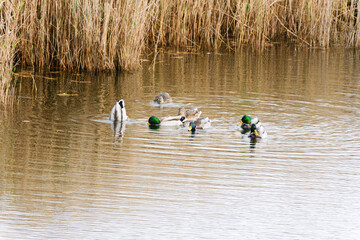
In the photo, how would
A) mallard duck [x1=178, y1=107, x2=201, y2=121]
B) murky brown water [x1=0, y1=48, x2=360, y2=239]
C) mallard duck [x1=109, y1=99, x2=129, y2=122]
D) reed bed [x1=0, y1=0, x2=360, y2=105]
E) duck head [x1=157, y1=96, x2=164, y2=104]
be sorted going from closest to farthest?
murky brown water [x1=0, y1=48, x2=360, y2=239], mallard duck [x1=109, y1=99, x2=129, y2=122], mallard duck [x1=178, y1=107, x2=201, y2=121], duck head [x1=157, y1=96, x2=164, y2=104], reed bed [x1=0, y1=0, x2=360, y2=105]

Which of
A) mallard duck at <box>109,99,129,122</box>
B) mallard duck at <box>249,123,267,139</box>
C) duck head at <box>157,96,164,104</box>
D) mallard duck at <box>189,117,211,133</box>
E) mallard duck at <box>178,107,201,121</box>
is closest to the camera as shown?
mallard duck at <box>249,123,267,139</box>

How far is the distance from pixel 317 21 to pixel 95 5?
20.8ft

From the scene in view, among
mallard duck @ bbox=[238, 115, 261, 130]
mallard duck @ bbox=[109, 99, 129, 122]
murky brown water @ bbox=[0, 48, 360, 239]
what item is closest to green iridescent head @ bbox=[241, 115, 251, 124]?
mallard duck @ bbox=[238, 115, 261, 130]

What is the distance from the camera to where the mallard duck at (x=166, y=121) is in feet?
32.3

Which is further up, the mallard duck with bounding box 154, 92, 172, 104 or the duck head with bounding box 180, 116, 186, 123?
the mallard duck with bounding box 154, 92, 172, 104

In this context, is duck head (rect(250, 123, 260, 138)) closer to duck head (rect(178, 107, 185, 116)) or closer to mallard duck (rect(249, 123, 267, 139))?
mallard duck (rect(249, 123, 267, 139))

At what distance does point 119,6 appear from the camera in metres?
13.2

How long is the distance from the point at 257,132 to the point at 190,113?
1.40 m

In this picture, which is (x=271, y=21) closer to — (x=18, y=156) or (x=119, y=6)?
(x=119, y=6)

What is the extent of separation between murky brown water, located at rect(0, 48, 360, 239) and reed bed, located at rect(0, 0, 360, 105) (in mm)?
553

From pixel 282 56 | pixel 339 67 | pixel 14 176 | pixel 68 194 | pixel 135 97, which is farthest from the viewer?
pixel 282 56

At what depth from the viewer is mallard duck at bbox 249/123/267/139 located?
9156 millimetres

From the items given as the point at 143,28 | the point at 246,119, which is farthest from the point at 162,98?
the point at 143,28

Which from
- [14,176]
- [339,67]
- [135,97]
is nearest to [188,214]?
[14,176]
